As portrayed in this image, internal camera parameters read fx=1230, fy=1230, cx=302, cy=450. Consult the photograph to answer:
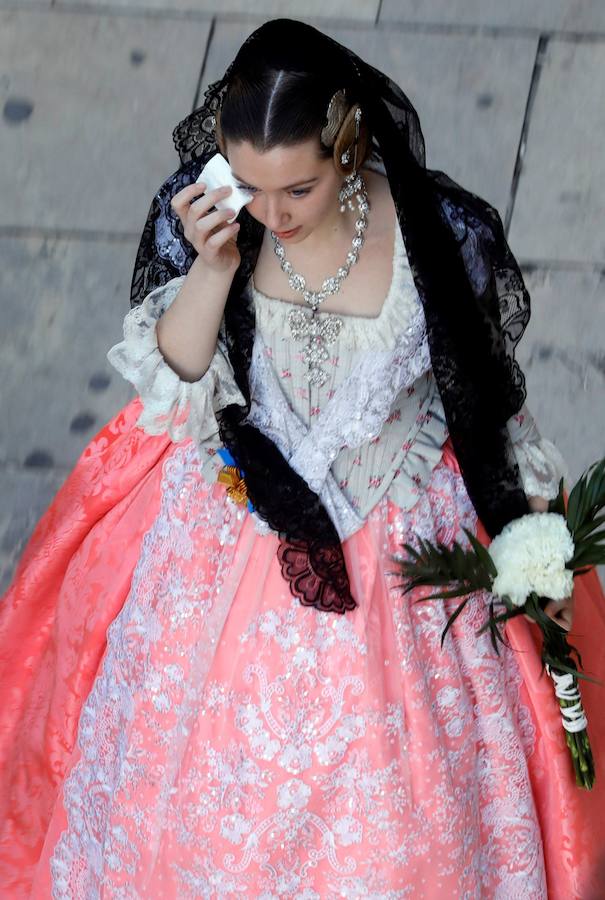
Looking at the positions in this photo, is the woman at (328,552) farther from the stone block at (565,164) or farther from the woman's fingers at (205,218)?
the stone block at (565,164)

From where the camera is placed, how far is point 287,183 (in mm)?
2012

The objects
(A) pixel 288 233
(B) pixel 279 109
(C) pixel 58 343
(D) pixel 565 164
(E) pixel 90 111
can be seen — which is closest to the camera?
(B) pixel 279 109

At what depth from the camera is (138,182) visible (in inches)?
169

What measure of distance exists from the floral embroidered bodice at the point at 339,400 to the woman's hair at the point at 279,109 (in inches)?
13.2

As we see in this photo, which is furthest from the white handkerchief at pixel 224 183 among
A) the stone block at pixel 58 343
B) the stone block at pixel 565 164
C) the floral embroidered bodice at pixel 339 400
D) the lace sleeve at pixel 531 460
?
the stone block at pixel 565 164

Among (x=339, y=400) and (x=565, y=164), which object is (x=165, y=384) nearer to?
(x=339, y=400)

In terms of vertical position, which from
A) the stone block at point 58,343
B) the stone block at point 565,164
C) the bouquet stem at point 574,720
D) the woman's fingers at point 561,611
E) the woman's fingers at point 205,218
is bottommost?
the bouquet stem at point 574,720

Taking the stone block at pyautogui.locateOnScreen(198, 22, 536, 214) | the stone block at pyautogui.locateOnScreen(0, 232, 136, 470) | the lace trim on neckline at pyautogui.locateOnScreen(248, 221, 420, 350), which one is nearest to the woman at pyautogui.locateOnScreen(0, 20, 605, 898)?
the lace trim on neckline at pyautogui.locateOnScreen(248, 221, 420, 350)

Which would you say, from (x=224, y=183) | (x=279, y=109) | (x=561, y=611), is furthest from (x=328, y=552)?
(x=279, y=109)

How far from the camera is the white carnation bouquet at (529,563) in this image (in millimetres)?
2223

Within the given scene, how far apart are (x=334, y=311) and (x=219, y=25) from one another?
2.75 meters

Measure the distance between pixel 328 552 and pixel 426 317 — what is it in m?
0.47

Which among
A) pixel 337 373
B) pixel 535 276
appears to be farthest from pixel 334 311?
pixel 535 276

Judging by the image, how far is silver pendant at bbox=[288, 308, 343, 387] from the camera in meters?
2.23
